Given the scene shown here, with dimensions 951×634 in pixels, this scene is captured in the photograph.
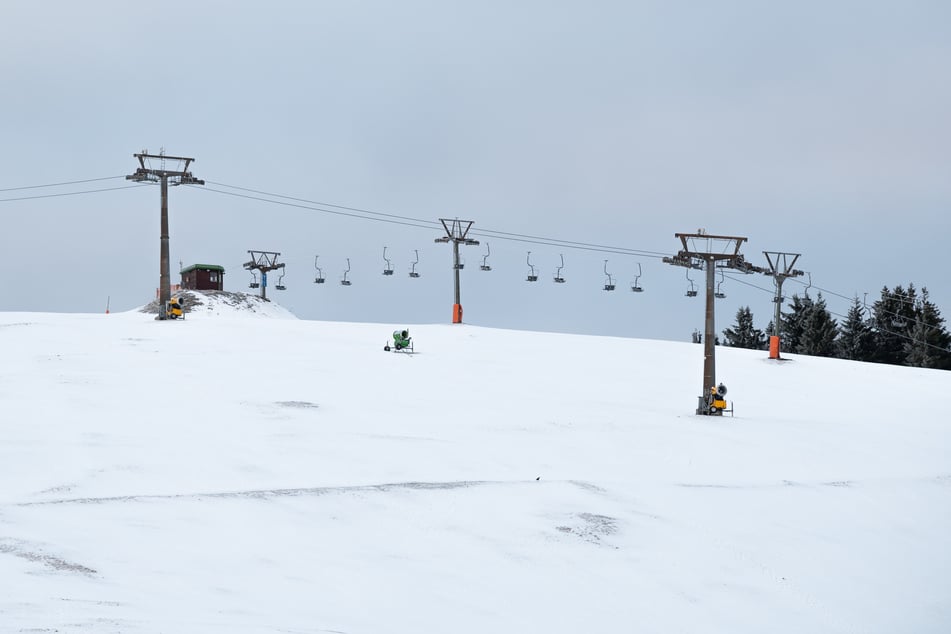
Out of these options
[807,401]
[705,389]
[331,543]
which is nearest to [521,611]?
[331,543]

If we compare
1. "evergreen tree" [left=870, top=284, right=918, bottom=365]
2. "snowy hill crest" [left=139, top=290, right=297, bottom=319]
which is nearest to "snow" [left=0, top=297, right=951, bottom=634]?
"snowy hill crest" [left=139, top=290, right=297, bottom=319]

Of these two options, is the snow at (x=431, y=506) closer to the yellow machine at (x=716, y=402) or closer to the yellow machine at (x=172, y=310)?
the yellow machine at (x=716, y=402)

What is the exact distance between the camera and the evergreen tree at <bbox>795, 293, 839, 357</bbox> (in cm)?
9388

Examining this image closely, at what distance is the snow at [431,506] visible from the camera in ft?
40.9

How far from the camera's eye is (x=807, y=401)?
129ft

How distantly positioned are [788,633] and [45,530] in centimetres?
1077

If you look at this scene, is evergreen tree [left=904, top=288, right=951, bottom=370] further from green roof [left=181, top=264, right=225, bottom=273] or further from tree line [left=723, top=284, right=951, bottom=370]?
green roof [left=181, top=264, right=225, bottom=273]

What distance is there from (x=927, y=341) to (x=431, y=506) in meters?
78.6

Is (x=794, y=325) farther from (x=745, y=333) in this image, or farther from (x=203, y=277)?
(x=203, y=277)

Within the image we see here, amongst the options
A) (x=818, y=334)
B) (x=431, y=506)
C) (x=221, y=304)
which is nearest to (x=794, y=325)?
(x=818, y=334)

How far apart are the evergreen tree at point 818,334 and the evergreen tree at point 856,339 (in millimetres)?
1574

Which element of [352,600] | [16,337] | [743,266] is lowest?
[352,600]

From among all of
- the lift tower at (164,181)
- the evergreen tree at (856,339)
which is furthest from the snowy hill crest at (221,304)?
the evergreen tree at (856,339)

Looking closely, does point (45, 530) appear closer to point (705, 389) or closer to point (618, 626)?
point (618, 626)
